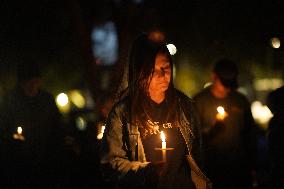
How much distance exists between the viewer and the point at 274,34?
15.4 metres

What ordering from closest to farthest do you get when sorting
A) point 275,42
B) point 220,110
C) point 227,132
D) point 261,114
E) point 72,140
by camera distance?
point 220,110 < point 227,132 < point 72,140 < point 275,42 < point 261,114

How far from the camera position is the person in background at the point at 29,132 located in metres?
7.29

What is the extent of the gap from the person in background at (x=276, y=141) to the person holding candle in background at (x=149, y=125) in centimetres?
206

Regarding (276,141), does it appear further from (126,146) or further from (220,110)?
(126,146)

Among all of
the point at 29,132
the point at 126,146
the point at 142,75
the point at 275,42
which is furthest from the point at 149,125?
the point at 275,42

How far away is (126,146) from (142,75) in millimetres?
545

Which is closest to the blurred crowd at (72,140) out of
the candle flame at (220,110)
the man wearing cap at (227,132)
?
the man wearing cap at (227,132)

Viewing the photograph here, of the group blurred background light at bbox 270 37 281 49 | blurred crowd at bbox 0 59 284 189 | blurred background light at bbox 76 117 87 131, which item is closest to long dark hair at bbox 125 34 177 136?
blurred crowd at bbox 0 59 284 189

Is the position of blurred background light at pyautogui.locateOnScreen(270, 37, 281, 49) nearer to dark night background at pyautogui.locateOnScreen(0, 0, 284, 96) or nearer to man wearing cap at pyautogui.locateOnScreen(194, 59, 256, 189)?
dark night background at pyautogui.locateOnScreen(0, 0, 284, 96)

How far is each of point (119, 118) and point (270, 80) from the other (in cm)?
2111

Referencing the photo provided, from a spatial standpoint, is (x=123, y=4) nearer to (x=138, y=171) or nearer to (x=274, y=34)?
(x=274, y=34)

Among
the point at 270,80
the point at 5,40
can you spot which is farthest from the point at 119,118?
the point at 270,80

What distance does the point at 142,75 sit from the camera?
415cm

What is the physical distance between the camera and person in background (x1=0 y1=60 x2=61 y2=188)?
7289mm
